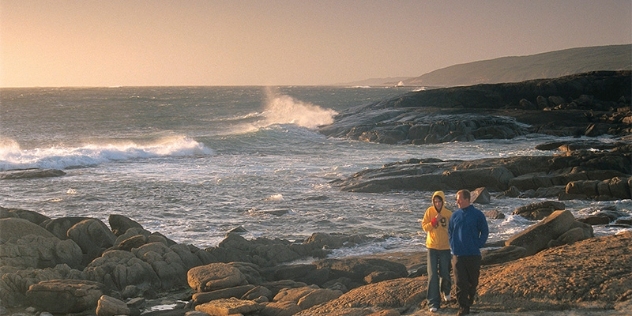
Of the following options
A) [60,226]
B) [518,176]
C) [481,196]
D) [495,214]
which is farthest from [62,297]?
[518,176]

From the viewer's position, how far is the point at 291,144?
139 feet

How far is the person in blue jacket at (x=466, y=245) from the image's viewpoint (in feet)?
26.8

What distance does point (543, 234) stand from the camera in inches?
495

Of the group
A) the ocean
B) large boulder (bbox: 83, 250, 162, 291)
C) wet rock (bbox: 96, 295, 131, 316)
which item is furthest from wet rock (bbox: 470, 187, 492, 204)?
wet rock (bbox: 96, 295, 131, 316)

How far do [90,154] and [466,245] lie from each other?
98.6ft

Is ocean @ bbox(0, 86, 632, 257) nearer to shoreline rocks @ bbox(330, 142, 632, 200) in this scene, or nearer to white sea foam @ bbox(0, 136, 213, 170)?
white sea foam @ bbox(0, 136, 213, 170)

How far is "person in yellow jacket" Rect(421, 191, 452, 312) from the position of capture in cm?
865

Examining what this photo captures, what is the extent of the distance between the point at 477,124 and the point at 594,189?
23.6m

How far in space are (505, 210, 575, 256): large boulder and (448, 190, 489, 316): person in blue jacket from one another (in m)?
4.51

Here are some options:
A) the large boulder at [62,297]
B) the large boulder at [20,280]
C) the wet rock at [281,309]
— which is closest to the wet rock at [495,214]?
the wet rock at [281,309]

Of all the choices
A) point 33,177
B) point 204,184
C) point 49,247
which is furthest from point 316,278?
point 33,177

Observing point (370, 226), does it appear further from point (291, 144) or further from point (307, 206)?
point (291, 144)

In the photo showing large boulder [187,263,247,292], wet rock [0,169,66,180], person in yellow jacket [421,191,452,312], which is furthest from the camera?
wet rock [0,169,66,180]

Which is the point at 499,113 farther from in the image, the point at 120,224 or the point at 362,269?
the point at 362,269
